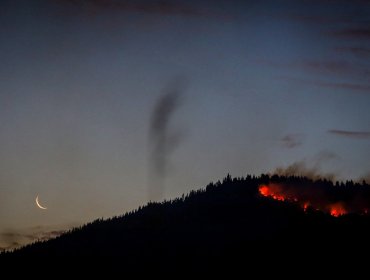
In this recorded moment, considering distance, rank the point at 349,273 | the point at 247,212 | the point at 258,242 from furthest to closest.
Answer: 1. the point at 247,212
2. the point at 258,242
3. the point at 349,273

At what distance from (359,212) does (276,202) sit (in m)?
23.2

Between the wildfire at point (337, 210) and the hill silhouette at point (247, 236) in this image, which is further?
the wildfire at point (337, 210)

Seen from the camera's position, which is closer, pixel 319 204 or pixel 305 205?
pixel 305 205

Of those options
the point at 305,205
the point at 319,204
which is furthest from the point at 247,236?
the point at 319,204

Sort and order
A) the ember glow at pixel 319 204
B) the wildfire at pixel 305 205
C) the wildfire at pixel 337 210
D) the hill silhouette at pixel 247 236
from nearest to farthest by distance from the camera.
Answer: the hill silhouette at pixel 247 236 → the wildfire at pixel 305 205 → the wildfire at pixel 337 210 → the ember glow at pixel 319 204

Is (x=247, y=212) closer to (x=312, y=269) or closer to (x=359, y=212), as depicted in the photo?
(x=359, y=212)

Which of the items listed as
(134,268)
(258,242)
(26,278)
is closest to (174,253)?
(134,268)

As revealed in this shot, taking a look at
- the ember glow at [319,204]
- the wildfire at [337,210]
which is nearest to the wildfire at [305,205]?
the ember glow at [319,204]

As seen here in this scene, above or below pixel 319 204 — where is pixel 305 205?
above

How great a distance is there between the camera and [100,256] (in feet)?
621

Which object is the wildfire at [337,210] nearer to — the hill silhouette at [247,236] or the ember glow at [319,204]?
the ember glow at [319,204]

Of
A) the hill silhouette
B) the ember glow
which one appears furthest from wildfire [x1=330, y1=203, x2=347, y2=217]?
the hill silhouette

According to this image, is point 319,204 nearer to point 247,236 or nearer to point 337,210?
point 337,210

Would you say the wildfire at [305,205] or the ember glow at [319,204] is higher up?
the wildfire at [305,205]
